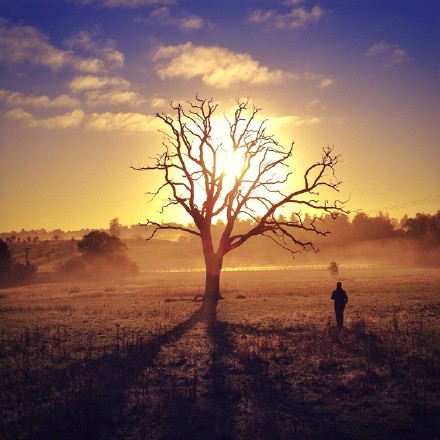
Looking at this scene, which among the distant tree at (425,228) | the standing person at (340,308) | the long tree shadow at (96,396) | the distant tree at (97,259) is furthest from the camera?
the distant tree at (425,228)

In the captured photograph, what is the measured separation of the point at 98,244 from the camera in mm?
86875

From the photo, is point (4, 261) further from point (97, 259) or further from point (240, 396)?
point (240, 396)

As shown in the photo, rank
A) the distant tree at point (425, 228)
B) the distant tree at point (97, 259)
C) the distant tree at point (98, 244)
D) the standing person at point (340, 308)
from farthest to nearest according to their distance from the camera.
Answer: the distant tree at point (425, 228) → the distant tree at point (98, 244) → the distant tree at point (97, 259) → the standing person at point (340, 308)

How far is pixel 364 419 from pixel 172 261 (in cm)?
14242

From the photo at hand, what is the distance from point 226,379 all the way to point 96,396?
3.51 metres

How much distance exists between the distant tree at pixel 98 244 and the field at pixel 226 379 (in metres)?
64.9

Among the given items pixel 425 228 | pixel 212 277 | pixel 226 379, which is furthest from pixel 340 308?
pixel 425 228

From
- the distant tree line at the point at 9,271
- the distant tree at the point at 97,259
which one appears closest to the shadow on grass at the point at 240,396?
the distant tree line at the point at 9,271

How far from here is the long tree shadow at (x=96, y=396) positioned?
9.92 metres

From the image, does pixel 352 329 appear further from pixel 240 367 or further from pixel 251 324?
pixel 240 367

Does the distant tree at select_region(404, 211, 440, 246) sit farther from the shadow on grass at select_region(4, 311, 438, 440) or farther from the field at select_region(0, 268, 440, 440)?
the shadow on grass at select_region(4, 311, 438, 440)

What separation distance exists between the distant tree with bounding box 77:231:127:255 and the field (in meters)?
64.9

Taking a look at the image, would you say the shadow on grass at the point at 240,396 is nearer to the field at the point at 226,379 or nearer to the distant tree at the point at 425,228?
the field at the point at 226,379

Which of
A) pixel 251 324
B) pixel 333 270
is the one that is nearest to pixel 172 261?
pixel 333 270
